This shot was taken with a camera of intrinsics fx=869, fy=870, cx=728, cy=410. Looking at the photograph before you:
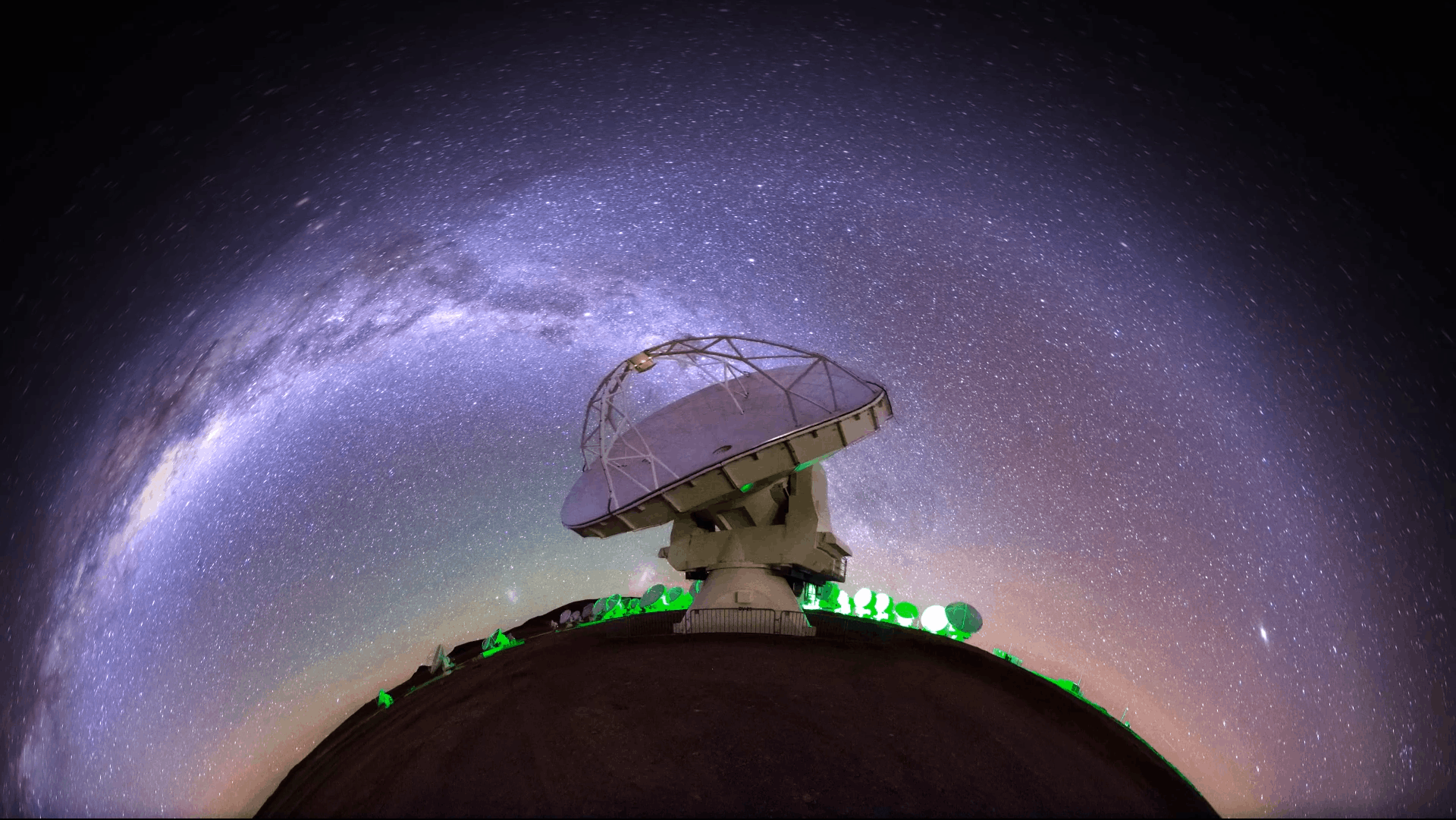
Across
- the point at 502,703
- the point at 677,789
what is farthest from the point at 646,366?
the point at 677,789

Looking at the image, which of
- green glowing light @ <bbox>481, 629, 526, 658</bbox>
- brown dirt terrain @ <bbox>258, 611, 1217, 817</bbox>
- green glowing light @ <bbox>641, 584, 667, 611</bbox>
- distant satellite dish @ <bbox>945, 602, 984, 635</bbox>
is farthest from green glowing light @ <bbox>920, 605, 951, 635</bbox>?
green glowing light @ <bbox>481, 629, 526, 658</bbox>

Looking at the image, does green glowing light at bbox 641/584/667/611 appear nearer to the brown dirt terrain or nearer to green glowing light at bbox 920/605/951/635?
the brown dirt terrain

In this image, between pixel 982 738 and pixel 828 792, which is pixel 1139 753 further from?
pixel 828 792

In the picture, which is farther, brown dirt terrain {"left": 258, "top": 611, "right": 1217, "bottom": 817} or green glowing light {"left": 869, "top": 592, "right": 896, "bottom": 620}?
green glowing light {"left": 869, "top": 592, "right": 896, "bottom": 620}

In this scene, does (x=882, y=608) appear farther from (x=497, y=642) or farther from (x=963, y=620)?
(x=497, y=642)

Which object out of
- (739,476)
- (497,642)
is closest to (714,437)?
(739,476)

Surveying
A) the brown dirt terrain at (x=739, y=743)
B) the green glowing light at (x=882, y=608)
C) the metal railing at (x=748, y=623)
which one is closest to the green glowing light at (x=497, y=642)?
the brown dirt terrain at (x=739, y=743)

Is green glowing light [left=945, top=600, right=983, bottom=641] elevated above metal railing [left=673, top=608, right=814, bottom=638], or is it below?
below

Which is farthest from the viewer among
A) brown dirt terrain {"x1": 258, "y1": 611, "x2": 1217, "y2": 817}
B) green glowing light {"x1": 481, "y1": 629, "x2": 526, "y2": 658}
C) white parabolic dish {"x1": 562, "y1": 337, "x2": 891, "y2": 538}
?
green glowing light {"x1": 481, "y1": 629, "x2": 526, "y2": 658}

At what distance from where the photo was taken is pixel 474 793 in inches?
531

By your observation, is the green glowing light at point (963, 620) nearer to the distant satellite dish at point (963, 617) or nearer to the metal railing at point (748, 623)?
the distant satellite dish at point (963, 617)

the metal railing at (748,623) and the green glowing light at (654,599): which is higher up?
the green glowing light at (654,599)

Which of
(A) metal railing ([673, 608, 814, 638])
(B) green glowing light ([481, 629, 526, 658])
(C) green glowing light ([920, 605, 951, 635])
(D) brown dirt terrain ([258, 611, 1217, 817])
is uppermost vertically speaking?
(B) green glowing light ([481, 629, 526, 658])

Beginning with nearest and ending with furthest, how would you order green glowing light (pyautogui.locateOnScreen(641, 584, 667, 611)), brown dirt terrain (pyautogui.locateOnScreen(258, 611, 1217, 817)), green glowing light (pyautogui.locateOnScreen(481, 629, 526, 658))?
brown dirt terrain (pyautogui.locateOnScreen(258, 611, 1217, 817)), green glowing light (pyautogui.locateOnScreen(481, 629, 526, 658)), green glowing light (pyautogui.locateOnScreen(641, 584, 667, 611))
